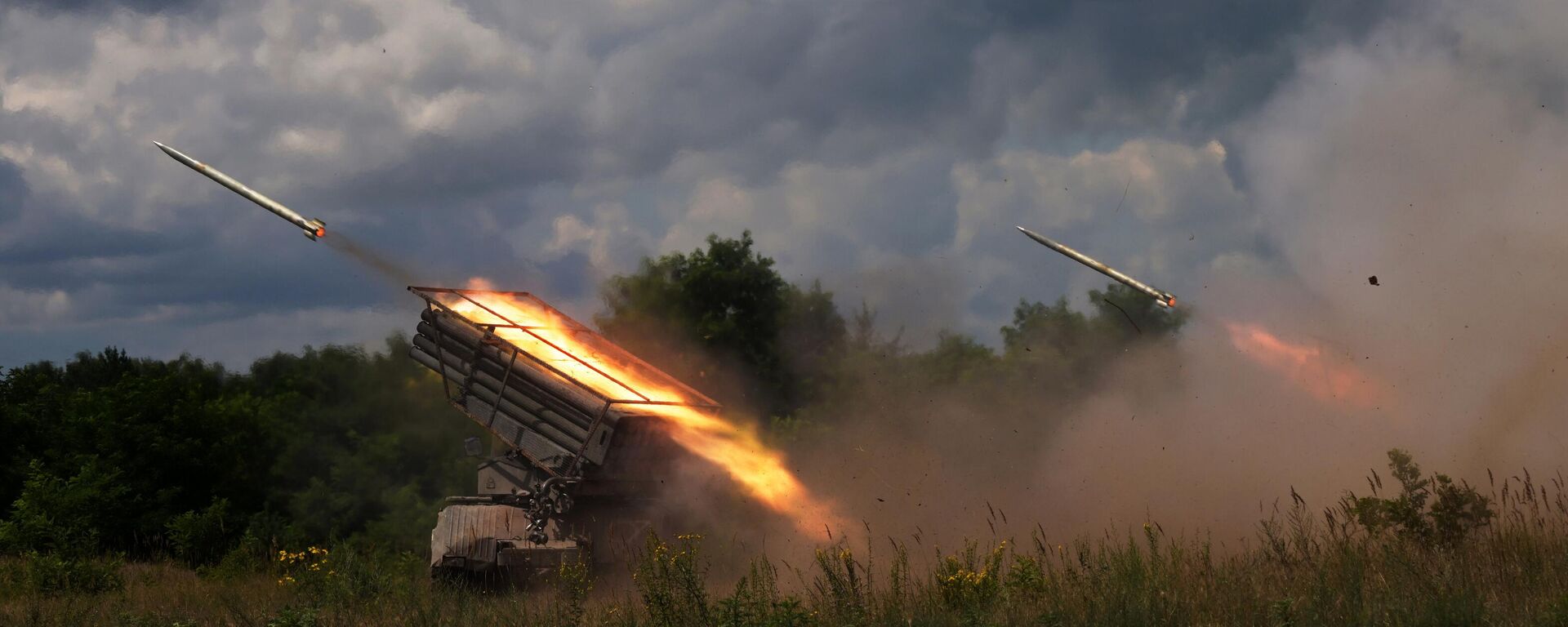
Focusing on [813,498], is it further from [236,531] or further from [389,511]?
[236,531]

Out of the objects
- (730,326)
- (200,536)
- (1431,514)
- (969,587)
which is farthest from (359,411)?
(1431,514)

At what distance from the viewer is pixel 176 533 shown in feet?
70.1

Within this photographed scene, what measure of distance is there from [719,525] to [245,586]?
5906mm

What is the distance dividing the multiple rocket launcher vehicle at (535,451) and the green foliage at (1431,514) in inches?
289

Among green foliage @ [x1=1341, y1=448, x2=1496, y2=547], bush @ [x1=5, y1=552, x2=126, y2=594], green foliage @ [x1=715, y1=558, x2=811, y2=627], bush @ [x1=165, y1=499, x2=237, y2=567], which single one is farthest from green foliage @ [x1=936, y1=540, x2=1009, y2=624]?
bush @ [x1=165, y1=499, x2=237, y2=567]

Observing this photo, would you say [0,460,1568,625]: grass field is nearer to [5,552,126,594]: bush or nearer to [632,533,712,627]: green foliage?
[632,533,712,627]: green foliage

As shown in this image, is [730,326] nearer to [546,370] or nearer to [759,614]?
[546,370]

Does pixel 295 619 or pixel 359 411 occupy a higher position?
pixel 359 411

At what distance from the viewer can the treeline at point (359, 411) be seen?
2170cm

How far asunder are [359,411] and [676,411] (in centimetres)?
935

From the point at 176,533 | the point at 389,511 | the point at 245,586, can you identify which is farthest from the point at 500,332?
the point at 176,533

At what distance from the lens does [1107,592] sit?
9.80m

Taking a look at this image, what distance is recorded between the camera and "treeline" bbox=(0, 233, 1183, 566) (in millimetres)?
21703

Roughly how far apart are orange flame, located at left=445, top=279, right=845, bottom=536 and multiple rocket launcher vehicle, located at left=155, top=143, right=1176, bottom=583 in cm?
6
